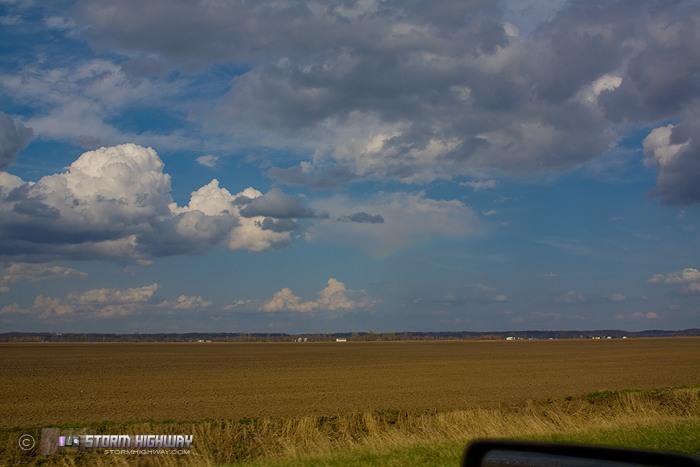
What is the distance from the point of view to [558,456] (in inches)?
145

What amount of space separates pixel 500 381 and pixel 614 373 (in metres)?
13.8

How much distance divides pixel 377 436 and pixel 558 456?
14.4m

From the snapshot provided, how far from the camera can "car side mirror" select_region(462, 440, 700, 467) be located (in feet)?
10.7

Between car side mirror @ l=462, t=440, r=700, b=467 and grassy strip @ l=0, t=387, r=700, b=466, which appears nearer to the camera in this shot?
car side mirror @ l=462, t=440, r=700, b=467

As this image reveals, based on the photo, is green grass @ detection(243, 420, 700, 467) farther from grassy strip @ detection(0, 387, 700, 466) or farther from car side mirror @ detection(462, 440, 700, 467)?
car side mirror @ detection(462, 440, 700, 467)

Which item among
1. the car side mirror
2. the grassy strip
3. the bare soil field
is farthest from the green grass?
the bare soil field

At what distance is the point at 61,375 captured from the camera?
6322 centimetres

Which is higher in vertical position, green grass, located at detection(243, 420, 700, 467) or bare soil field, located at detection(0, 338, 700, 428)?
green grass, located at detection(243, 420, 700, 467)

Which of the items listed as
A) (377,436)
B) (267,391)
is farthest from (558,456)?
(267,391)

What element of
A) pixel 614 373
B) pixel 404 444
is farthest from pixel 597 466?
pixel 614 373

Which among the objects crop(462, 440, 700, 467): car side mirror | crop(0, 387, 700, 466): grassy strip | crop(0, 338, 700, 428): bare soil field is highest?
crop(462, 440, 700, 467): car side mirror

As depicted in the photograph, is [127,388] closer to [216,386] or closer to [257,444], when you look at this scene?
[216,386]

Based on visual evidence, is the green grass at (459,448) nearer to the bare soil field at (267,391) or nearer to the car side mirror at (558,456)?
the car side mirror at (558,456)

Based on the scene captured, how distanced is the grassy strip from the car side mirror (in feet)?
28.7
